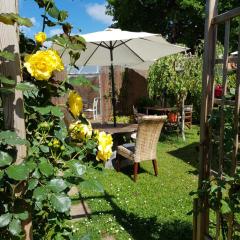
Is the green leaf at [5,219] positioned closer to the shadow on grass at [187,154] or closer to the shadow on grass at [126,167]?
the shadow on grass at [126,167]

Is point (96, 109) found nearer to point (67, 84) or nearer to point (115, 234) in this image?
point (115, 234)

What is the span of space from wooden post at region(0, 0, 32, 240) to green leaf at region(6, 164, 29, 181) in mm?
180

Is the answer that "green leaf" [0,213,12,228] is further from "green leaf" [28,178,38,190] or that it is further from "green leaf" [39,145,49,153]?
"green leaf" [39,145,49,153]

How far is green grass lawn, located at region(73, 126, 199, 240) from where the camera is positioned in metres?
3.64

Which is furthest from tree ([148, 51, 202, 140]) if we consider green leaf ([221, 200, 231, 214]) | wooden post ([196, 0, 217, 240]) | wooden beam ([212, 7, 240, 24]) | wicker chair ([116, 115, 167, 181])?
green leaf ([221, 200, 231, 214])

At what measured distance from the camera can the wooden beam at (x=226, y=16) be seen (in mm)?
2078

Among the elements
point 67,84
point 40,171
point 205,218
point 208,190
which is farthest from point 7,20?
point 205,218

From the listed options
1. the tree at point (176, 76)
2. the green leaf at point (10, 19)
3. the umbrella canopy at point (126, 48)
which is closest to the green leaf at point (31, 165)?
the green leaf at point (10, 19)

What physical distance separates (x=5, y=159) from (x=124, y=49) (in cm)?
636

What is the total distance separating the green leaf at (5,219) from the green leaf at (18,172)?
0.20 meters

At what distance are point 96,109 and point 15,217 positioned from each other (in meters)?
11.9

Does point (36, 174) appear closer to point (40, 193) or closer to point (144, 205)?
point (40, 193)

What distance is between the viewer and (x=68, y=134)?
66.9 inches

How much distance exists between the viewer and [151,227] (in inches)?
148
